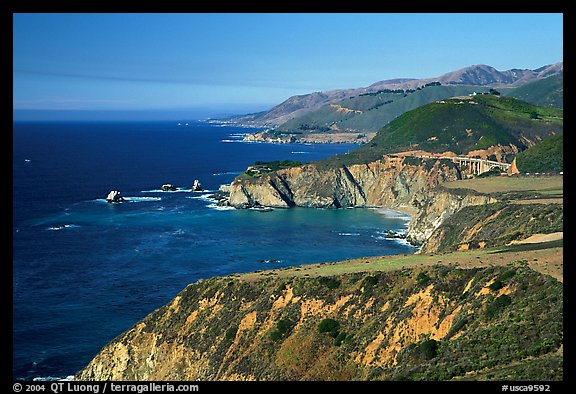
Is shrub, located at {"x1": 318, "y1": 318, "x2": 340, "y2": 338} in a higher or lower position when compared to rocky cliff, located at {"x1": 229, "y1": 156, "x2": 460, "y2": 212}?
lower

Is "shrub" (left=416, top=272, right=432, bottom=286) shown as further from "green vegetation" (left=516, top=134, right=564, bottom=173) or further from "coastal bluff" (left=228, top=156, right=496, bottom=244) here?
"coastal bluff" (left=228, top=156, right=496, bottom=244)

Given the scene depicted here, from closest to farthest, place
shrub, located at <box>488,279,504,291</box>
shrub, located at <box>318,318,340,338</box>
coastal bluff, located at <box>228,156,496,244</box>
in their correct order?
shrub, located at <box>488,279,504,291</box>
shrub, located at <box>318,318,340,338</box>
coastal bluff, located at <box>228,156,496,244</box>

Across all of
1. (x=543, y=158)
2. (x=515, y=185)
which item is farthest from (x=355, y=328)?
(x=543, y=158)

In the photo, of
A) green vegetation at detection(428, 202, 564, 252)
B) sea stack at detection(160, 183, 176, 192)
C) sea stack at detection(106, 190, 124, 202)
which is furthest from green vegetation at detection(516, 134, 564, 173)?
sea stack at detection(106, 190, 124, 202)

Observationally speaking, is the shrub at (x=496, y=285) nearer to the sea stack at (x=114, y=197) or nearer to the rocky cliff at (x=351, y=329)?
the rocky cliff at (x=351, y=329)

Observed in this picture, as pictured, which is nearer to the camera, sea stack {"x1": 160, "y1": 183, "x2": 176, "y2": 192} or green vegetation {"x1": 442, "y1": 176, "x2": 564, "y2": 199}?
green vegetation {"x1": 442, "y1": 176, "x2": 564, "y2": 199}

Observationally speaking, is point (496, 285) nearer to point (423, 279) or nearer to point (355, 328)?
point (423, 279)
